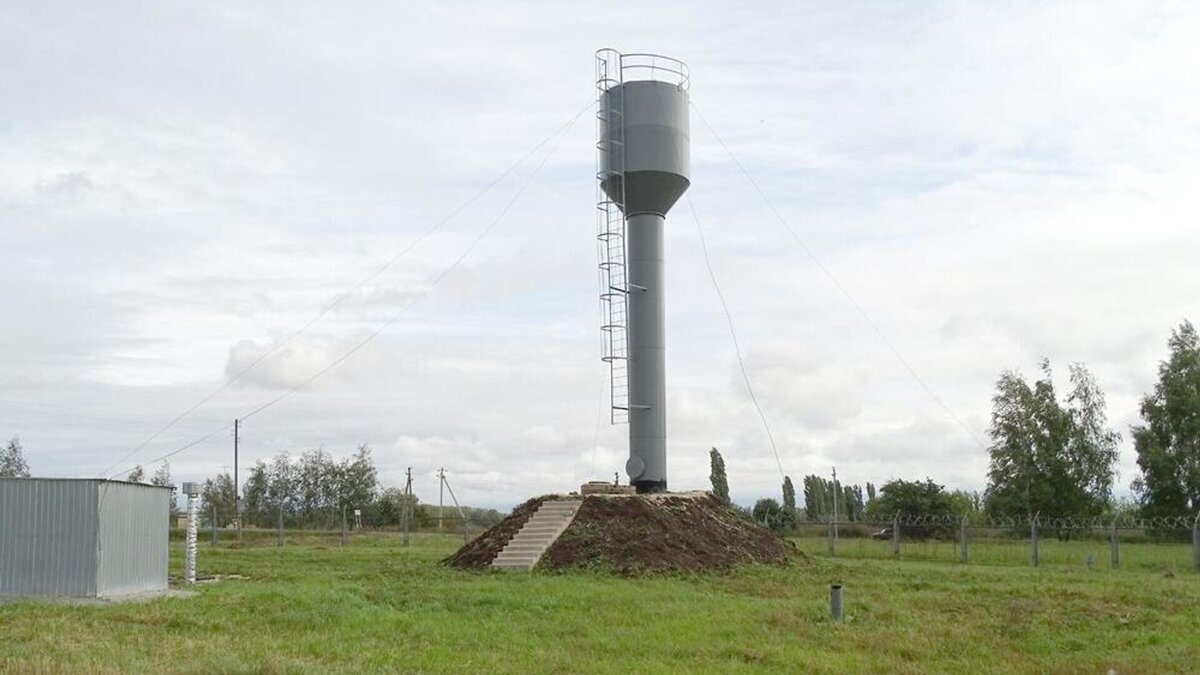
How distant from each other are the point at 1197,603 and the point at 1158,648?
678 centimetres

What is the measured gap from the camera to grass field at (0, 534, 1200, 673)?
601 inches

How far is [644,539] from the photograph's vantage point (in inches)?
1218

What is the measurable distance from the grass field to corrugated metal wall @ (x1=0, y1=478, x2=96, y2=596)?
6.62 feet

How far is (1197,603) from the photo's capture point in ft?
74.2

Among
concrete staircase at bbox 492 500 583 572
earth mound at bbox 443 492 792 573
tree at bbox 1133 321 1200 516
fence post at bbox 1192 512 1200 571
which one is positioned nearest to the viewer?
earth mound at bbox 443 492 792 573

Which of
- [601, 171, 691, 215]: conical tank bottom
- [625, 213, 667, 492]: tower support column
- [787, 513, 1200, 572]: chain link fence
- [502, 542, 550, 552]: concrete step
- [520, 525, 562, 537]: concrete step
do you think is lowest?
[787, 513, 1200, 572]: chain link fence

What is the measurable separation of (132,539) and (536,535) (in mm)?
11147

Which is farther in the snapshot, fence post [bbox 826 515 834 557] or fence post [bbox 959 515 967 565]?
fence post [bbox 826 515 834 557]

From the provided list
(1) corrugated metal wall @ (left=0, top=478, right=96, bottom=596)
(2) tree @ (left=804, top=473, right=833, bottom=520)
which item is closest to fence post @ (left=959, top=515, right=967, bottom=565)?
(1) corrugated metal wall @ (left=0, top=478, right=96, bottom=596)

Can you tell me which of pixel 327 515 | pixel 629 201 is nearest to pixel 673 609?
pixel 629 201

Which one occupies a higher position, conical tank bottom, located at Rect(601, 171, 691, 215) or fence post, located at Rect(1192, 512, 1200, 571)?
conical tank bottom, located at Rect(601, 171, 691, 215)

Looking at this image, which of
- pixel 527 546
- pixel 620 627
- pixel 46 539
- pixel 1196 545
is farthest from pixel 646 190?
pixel 46 539

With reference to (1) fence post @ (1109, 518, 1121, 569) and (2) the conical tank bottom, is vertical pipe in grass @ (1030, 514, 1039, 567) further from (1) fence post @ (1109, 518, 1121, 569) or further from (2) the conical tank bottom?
(2) the conical tank bottom

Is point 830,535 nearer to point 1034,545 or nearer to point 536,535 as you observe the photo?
point 1034,545
